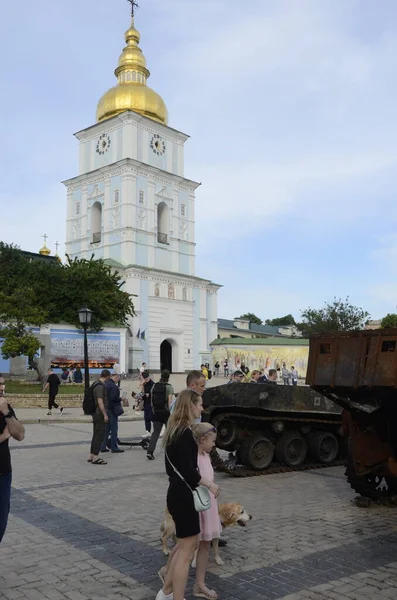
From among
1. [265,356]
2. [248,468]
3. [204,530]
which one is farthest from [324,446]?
[265,356]

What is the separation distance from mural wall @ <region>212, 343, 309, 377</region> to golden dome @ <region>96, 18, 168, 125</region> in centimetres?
2278

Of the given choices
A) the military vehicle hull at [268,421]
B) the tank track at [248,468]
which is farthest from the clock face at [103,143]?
the tank track at [248,468]

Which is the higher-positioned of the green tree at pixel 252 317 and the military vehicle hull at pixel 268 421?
the green tree at pixel 252 317

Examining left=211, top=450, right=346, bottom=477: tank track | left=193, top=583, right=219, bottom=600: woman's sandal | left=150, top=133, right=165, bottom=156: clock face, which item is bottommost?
left=211, top=450, right=346, bottom=477: tank track

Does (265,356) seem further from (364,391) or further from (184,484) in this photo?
(184,484)

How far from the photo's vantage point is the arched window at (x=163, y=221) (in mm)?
55469

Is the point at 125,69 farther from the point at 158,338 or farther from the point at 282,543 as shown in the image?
the point at 282,543

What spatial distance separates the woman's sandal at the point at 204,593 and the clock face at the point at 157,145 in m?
52.9

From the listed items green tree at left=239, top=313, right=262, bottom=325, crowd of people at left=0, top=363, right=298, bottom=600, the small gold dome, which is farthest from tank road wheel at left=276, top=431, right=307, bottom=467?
green tree at left=239, top=313, right=262, bottom=325

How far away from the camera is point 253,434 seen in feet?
34.9

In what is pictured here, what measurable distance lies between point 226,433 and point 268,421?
2.63ft

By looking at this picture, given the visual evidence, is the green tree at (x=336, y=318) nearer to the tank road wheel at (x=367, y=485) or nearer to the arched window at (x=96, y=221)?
the arched window at (x=96, y=221)

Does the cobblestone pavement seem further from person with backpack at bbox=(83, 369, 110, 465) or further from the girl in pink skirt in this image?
person with backpack at bbox=(83, 369, 110, 465)

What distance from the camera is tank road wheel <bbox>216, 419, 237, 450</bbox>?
10.4m
